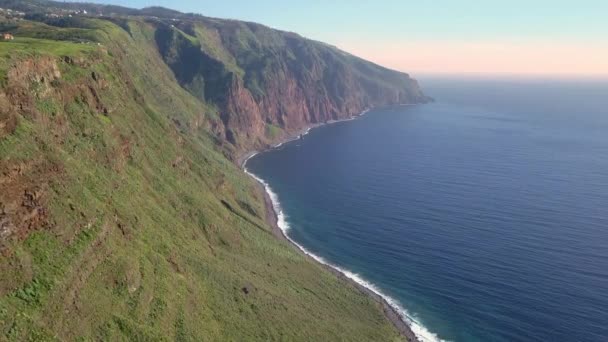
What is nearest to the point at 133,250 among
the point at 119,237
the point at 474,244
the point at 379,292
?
the point at 119,237

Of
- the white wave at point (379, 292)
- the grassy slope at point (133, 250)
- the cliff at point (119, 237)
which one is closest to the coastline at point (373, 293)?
the white wave at point (379, 292)

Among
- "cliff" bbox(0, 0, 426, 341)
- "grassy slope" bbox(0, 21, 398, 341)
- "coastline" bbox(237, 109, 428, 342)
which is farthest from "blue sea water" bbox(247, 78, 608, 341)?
"grassy slope" bbox(0, 21, 398, 341)

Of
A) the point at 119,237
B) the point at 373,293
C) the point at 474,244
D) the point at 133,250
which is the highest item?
the point at 119,237

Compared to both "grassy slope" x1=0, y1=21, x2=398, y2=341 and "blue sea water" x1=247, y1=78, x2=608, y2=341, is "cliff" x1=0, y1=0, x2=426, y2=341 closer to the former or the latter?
"grassy slope" x1=0, y1=21, x2=398, y2=341

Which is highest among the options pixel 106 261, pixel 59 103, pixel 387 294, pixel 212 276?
pixel 59 103

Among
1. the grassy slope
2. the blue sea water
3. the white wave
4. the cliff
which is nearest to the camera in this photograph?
the cliff

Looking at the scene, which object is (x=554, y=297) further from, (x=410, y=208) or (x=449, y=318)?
(x=410, y=208)

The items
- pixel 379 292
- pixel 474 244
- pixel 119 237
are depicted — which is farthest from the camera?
pixel 474 244

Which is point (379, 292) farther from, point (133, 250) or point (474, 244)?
point (133, 250)

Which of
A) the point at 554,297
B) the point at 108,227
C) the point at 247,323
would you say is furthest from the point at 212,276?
the point at 554,297
